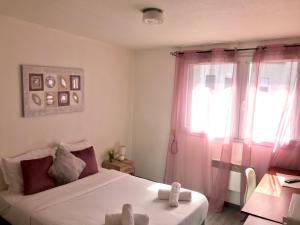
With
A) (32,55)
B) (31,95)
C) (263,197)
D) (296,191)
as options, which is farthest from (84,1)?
(296,191)

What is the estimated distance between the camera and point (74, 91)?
3279mm

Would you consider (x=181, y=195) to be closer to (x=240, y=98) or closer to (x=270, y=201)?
(x=270, y=201)

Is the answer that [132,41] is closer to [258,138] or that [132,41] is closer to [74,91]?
[74,91]

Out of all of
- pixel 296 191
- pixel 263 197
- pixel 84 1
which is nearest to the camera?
pixel 84 1

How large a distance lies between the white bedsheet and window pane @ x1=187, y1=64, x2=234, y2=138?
1179 mm

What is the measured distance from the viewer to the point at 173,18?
226 cm

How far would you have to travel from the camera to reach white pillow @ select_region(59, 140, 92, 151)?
3.07 meters

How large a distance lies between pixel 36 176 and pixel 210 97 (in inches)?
95.3

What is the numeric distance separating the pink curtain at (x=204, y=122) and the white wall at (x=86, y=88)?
945 millimetres

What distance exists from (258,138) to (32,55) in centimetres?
298

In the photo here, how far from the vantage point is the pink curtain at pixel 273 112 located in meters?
2.88

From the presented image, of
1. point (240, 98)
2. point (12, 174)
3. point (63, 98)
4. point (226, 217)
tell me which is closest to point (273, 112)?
point (240, 98)

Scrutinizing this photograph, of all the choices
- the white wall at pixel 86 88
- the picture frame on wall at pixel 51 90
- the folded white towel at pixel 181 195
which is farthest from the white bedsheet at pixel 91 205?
the picture frame on wall at pixel 51 90

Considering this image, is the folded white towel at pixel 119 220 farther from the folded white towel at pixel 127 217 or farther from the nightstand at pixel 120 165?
the nightstand at pixel 120 165
